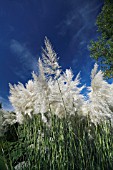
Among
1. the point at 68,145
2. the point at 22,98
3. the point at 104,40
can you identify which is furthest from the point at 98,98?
the point at 104,40

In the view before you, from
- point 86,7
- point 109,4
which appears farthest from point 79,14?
point 109,4

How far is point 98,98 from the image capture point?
2738 mm

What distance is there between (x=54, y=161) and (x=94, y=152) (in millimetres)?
522

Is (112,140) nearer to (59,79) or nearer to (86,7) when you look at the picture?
(59,79)

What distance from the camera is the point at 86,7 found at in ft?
38.1

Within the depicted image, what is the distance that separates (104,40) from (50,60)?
33.1 ft

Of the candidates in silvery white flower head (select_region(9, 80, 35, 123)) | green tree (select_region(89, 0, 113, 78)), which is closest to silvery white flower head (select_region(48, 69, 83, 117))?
silvery white flower head (select_region(9, 80, 35, 123))

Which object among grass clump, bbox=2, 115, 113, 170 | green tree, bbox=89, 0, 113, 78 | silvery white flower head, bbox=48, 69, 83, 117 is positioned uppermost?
green tree, bbox=89, 0, 113, 78

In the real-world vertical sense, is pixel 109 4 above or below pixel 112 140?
above

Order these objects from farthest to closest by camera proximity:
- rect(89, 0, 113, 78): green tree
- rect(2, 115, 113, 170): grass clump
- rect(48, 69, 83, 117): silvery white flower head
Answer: rect(89, 0, 113, 78): green tree
rect(48, 69, 83, 117): silvery white flower head
rect(2, 115, 113, 170): grass clump

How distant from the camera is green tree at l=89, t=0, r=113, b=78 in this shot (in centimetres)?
1128

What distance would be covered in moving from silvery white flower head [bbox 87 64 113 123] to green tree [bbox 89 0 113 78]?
857cm

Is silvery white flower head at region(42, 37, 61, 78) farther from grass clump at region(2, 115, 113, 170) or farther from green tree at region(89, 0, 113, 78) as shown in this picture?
green tree at region(89, 0, 113, 78)

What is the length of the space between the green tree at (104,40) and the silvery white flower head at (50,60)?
8906 millimetres
